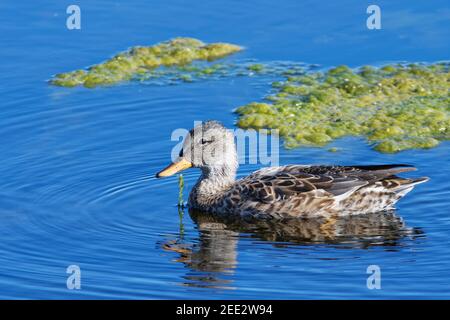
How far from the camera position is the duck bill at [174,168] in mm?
11719

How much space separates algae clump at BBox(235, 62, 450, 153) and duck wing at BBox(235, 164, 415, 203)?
5.01 ft

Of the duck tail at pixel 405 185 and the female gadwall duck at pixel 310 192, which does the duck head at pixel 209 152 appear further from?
the duck tail at pixel 405 185

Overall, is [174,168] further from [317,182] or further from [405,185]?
[405,185]

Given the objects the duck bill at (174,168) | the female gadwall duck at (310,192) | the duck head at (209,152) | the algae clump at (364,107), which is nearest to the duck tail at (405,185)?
the female gadwall duck at (310,192)

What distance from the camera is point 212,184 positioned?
12.0 m

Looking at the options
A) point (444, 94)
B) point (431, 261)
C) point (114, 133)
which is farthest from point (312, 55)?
point (431, 261)

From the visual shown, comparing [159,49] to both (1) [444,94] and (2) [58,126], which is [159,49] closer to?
(2) [58,126]

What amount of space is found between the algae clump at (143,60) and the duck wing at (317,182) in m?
4.14

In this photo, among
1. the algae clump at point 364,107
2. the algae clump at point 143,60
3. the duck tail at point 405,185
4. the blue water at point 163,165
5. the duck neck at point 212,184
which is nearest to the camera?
the blue water at point 163,165

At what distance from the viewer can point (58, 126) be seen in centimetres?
1358

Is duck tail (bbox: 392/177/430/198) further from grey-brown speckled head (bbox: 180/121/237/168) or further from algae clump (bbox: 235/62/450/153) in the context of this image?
grey-brown speckled head (bbox: 180/121/237/168)

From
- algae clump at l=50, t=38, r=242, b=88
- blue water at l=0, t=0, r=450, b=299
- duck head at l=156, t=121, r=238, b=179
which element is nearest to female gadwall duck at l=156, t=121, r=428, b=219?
duck head at l=156, t=121, r=238, b=179

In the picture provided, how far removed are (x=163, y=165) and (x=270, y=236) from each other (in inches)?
86.1

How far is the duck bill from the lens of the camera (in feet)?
38.4
